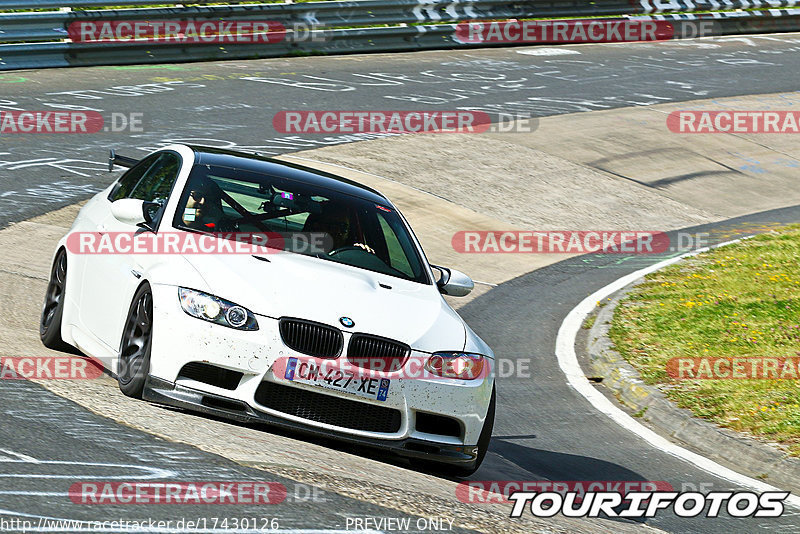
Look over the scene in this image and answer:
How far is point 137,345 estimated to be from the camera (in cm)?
654

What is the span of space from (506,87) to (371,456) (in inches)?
640

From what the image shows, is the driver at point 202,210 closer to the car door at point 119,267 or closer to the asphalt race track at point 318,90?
the car door at point 119,267

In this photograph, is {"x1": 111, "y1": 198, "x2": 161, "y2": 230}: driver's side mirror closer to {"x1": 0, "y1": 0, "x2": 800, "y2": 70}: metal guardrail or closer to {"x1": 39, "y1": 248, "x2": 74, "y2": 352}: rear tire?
{"x1": 39, "y1": 248, "x2": 74, "y2": 352}: rear tire

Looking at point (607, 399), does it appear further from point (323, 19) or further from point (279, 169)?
point (323, 19)

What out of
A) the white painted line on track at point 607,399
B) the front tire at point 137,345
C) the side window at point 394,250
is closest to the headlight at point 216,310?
the front tire at point 137,345

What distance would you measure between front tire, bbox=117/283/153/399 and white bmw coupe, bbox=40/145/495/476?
0.04 ft

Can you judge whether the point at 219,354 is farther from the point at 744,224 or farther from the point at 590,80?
the point at 590,80

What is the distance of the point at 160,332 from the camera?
623cm

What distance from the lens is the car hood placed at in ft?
20.6

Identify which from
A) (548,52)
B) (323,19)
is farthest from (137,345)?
(548,52)

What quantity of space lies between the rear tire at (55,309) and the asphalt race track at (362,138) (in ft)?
4.43

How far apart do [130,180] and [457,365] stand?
3.12 meters

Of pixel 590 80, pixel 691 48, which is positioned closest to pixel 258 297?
pixel 590 80

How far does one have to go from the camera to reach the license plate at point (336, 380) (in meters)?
6.09
